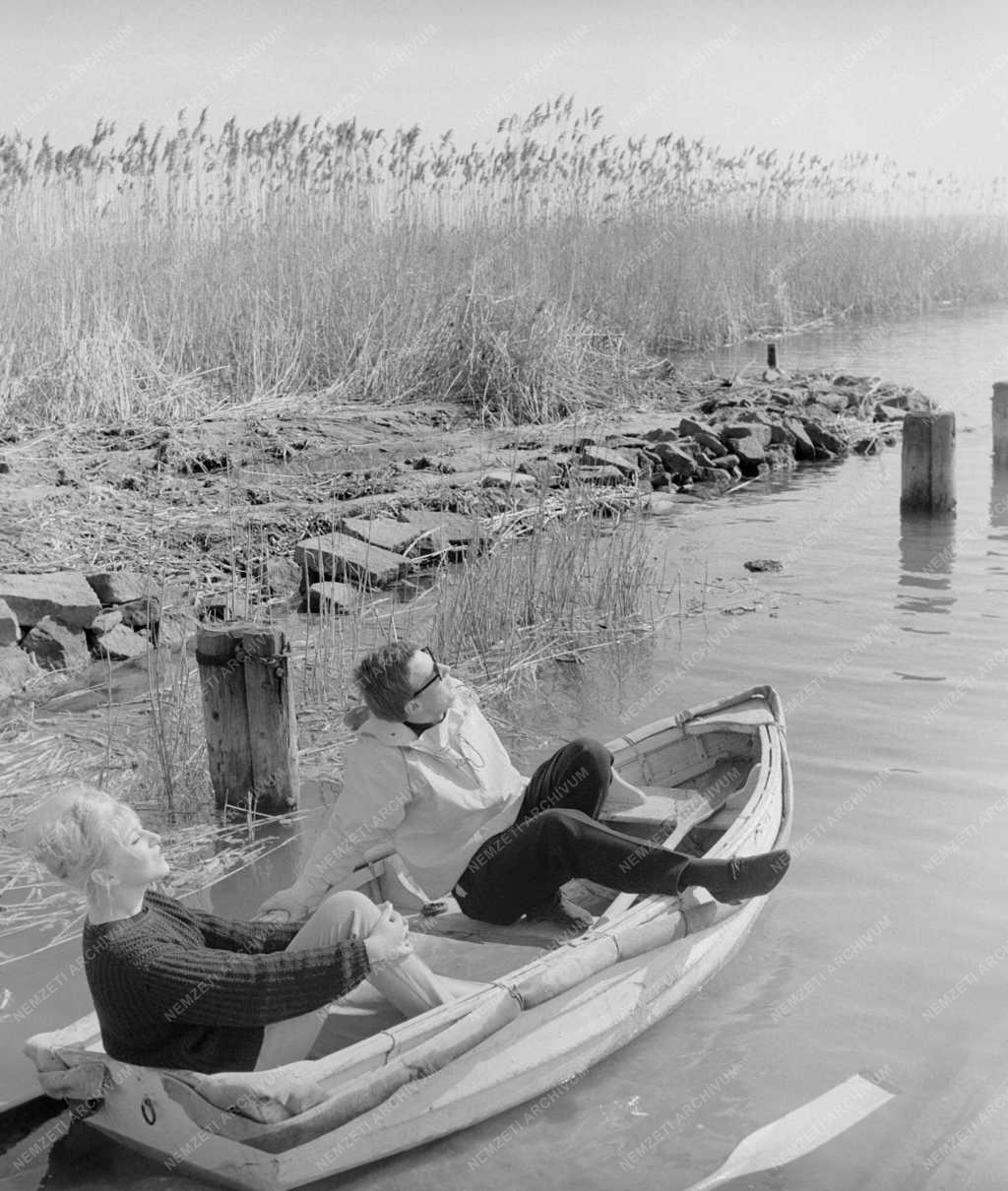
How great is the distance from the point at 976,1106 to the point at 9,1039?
2710 millimetres

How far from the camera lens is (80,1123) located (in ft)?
12.3

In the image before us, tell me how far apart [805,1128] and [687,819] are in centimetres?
144

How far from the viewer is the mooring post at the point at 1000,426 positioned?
41.3 feet

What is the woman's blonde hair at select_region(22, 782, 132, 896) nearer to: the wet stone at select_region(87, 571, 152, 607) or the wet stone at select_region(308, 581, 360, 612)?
the wet stone at select_region(308, 581, 360, 612)

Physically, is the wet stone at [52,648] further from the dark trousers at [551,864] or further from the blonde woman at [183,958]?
the blonde woman at [183,958]

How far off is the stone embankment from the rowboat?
2351 millimetres

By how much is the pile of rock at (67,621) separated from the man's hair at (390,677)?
9.85 ft

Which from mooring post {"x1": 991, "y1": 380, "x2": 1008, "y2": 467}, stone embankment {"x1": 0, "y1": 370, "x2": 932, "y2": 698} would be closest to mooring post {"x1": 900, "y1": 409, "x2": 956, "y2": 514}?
mooring post {"x1": 991, "y1": 380, "x2": 1008, "y2": 467}

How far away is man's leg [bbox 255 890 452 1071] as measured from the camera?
11.9 ft

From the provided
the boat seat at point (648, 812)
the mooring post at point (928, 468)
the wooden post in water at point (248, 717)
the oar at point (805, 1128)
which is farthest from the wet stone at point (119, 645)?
the mooring post at point (928, 468)

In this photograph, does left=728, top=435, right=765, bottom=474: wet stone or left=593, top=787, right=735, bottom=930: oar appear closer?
left=593, top=787, right=735, bottom=930: oar

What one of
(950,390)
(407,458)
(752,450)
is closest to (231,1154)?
(407,458)

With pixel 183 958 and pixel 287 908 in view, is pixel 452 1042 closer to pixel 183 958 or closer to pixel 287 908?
pixel 183 958

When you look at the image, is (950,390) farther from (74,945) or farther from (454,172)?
(74,945)
